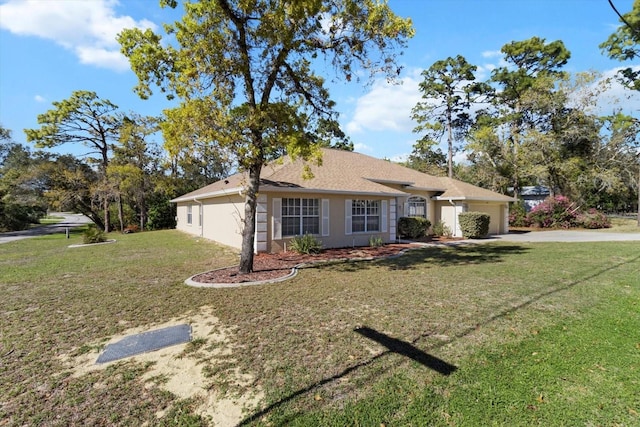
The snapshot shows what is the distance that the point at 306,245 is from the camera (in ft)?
39.4

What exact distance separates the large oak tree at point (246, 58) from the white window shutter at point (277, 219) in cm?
348

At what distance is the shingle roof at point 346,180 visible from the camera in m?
12.6

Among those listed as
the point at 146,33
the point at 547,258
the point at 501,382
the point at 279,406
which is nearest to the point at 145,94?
the point at 146,33

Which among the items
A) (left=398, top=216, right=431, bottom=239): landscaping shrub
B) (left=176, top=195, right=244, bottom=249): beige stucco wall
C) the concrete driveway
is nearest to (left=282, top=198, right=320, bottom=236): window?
(left=176, top=195, right=244, bottom=249): beige stucco wall


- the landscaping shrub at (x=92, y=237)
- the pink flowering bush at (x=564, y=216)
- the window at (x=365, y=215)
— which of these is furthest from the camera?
the pink flowering bush at (x=564, y=216)

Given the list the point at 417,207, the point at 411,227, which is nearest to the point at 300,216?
the point at 411,227

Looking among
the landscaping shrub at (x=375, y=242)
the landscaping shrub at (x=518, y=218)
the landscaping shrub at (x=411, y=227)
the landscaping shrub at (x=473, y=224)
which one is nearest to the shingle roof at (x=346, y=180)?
the landscaping shrub at (x=473, y=224)

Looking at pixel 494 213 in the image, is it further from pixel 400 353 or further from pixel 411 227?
pixel 400 353

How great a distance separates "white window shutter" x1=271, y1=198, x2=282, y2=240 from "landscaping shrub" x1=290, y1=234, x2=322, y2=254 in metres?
0.68

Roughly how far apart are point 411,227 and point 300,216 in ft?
24.0

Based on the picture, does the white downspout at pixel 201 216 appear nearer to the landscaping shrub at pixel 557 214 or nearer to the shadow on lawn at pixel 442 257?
the shadow on lawn at pixel 442 257

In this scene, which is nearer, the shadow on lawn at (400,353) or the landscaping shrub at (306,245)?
the shadow on lawn at (400,353)

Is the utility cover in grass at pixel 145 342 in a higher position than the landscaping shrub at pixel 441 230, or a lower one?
lower

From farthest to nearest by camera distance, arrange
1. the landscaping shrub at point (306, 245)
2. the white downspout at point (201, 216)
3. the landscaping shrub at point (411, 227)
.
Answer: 1. the white downspout at point (201, 216)
2. the landscaping shrub at point (411, 227)
3. the landscaping shrub at point (306, 245)
